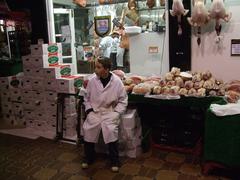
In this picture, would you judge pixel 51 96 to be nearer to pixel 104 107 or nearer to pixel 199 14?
pixel 104 107

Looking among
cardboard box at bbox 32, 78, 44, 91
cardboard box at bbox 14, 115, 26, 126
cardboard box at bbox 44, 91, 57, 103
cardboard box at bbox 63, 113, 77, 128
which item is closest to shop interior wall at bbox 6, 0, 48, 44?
cardboard box at bbox 32, 78, 44, 91

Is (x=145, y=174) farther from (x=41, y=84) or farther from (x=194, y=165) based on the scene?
(x=41, y=84)

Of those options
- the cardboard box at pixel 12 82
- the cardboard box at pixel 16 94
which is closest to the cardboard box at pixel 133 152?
the cardboard box at pixel 16 94

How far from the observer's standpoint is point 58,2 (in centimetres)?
569

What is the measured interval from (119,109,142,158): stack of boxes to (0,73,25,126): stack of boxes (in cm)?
218

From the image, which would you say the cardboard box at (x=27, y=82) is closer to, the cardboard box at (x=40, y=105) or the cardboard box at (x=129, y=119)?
the cardboard box at (x=40, y=105)

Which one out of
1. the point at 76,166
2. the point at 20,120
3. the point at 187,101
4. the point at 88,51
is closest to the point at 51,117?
the point at 20,120

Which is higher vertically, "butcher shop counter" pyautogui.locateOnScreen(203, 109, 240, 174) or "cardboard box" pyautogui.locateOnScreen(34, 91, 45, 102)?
"cardboard box" pyautogui.locateOnScreen(34, 91, 45, 102)

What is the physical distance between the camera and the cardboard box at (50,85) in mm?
4312

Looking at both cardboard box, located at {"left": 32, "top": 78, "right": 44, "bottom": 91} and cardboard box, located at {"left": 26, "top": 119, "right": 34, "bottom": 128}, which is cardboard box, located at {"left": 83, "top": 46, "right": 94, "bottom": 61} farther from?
cardboard box, located at {"left": 26, "top": 119, "right": 34, "bottom": 128}

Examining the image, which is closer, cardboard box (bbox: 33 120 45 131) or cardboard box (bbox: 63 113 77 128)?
cardboard box (bbox: 63 113 77 128)

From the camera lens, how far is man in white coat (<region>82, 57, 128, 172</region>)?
10.6ft

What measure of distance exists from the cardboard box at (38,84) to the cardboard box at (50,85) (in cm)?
9

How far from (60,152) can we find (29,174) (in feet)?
1.99
